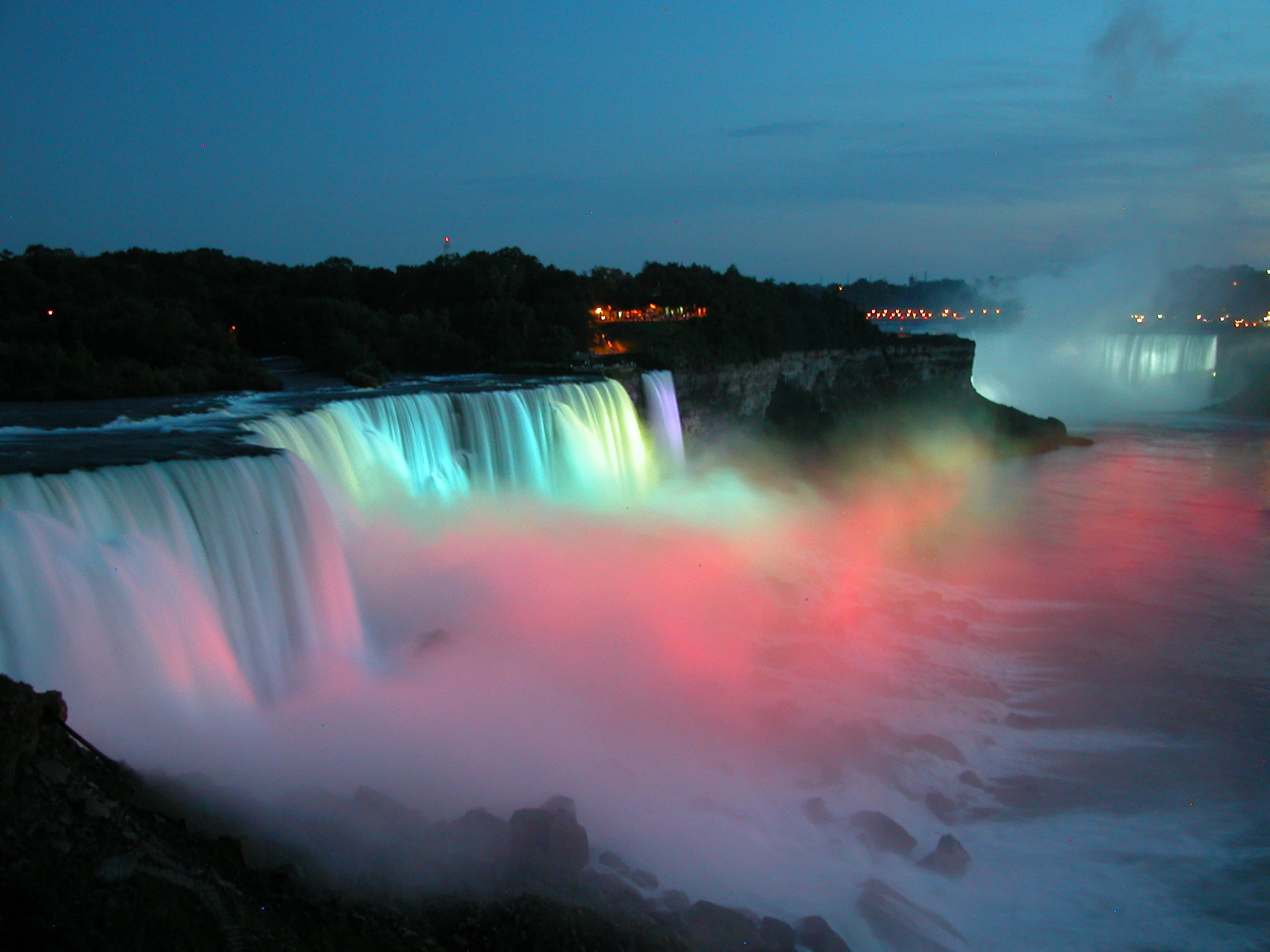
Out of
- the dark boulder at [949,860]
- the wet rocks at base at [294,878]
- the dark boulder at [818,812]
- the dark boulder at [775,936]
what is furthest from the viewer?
the dark boulder at [818,812]

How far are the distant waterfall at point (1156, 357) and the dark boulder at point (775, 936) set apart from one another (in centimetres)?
6480

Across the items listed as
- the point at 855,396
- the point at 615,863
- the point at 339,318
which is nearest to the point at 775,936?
the point at 615,863

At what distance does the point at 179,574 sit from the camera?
8969 millimetres

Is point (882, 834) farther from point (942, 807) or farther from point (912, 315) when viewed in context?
point (912, 315)

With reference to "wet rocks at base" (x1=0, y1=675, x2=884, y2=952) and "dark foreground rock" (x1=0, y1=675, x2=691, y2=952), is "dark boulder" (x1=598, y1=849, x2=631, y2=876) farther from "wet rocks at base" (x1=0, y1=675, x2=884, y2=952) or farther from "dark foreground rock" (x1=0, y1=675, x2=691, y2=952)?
"dark foreground rock" (x1=0, y1=675, x2=691, y2=952)

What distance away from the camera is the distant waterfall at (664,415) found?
2645 cm

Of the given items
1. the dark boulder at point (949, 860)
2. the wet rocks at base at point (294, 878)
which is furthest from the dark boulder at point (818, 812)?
the wet rocks at base at point (294, 878)

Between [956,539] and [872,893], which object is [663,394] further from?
[872,893]

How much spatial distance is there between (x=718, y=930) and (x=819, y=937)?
0.88 m

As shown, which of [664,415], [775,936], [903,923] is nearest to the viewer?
[775,936]

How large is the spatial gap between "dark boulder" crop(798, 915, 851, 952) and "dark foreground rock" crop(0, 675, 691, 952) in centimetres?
117

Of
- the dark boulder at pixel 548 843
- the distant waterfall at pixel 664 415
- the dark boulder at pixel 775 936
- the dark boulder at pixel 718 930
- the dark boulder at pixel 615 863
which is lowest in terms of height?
the dark boulder at pixel 775 936

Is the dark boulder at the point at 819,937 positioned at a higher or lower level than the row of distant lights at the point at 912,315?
lower

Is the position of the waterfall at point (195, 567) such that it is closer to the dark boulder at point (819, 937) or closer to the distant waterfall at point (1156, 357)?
the dark boulder at point (819, 937)
